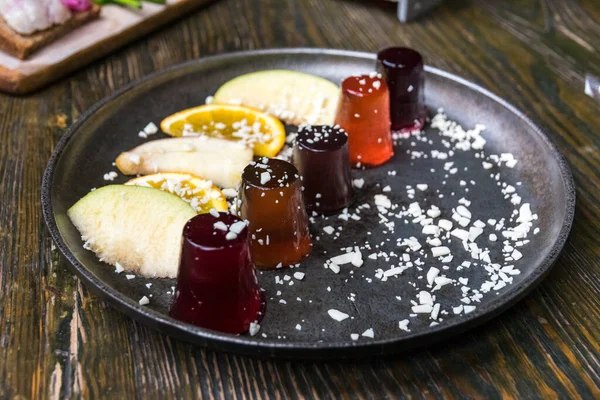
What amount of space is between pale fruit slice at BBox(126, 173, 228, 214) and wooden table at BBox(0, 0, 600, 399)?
0.25m

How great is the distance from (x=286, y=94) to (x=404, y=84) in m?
0.31

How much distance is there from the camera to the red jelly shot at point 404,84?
5.76ft

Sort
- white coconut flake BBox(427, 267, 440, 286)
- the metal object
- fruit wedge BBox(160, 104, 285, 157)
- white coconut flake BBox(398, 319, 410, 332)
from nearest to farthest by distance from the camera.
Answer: white coconut flake BBox(398, 319, 410, 332)
white coconut flake BBox(427, 267, 440, 286)
fruit wedge BBox(160, 104, 285, 157)
the metal object

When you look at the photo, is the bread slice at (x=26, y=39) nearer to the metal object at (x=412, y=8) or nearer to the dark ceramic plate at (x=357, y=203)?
the dark ceramic plate at (x=357, y=203)

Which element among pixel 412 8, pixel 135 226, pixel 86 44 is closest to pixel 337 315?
pixel 135 226

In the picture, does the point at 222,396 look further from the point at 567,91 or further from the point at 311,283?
the point at 567,91

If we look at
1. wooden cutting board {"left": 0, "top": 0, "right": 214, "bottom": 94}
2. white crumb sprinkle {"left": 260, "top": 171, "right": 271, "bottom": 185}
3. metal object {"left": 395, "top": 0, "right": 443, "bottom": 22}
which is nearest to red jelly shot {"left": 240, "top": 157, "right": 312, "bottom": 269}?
white crumb sprinkle {"left": 260, "top": 171, "right": 271, "bottom": 185}

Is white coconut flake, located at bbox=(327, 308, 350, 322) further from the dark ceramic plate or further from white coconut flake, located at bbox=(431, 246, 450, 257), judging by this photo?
white coconut flake, located at bbox=(431, 246, 450, 257)

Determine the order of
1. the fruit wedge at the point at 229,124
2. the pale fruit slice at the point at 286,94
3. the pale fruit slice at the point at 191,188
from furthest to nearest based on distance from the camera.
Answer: the pale fruit slice at the point at 286,94, the fruit wedge at the point at 229,124, the pale fruit slice at the point at 191,188

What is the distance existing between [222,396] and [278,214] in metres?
0.37

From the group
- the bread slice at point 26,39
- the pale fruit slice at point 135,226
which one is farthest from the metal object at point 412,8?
the pale fruit slice at point 135,226

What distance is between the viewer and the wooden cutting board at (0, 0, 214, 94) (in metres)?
1.99

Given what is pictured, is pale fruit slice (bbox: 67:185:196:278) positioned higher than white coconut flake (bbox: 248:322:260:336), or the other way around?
pale fruit slice (bbox: 67:185:196:278)

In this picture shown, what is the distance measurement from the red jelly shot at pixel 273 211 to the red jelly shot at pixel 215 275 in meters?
0.16
